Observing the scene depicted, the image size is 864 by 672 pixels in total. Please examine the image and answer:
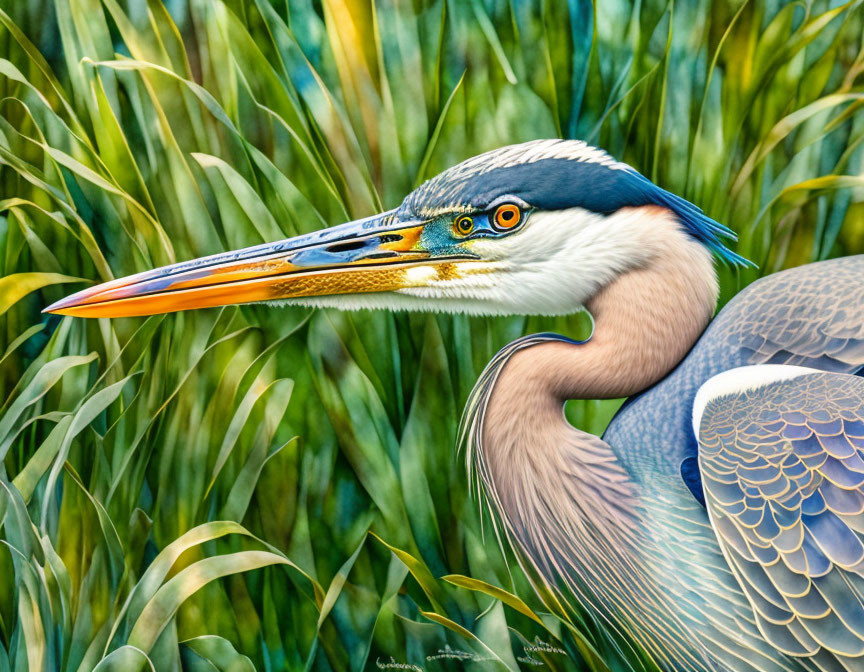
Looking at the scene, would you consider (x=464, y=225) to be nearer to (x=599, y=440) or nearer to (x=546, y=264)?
(x=546, y=264)

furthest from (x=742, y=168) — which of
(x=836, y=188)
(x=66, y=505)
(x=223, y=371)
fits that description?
(x=66, y=505)

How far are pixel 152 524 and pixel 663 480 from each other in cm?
83

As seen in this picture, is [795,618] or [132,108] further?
[132,108]

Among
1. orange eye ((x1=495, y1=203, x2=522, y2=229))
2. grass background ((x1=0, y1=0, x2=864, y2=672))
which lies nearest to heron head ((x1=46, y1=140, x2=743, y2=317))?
orange eye ((x1=495, y1=203, x2=522, y2=229))

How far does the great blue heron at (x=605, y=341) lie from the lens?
90 cm

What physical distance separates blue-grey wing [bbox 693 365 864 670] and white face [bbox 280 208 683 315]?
0.81 ft

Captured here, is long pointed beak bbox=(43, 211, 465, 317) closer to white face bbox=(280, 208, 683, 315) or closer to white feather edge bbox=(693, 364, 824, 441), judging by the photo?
white face bbox=(280, 208, 683, 315)

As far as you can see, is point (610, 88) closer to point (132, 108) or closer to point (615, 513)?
point (615, 513)

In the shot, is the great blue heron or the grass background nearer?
the great blue heron

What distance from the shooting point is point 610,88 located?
1.12m

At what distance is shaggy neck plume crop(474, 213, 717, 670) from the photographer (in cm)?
94

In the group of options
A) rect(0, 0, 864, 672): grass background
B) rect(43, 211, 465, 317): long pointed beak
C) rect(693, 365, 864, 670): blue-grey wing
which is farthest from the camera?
rect(0, 0, 864, 672): grass background

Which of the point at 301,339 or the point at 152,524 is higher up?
the point at 301,339

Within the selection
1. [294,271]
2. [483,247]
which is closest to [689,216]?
[483,247]
